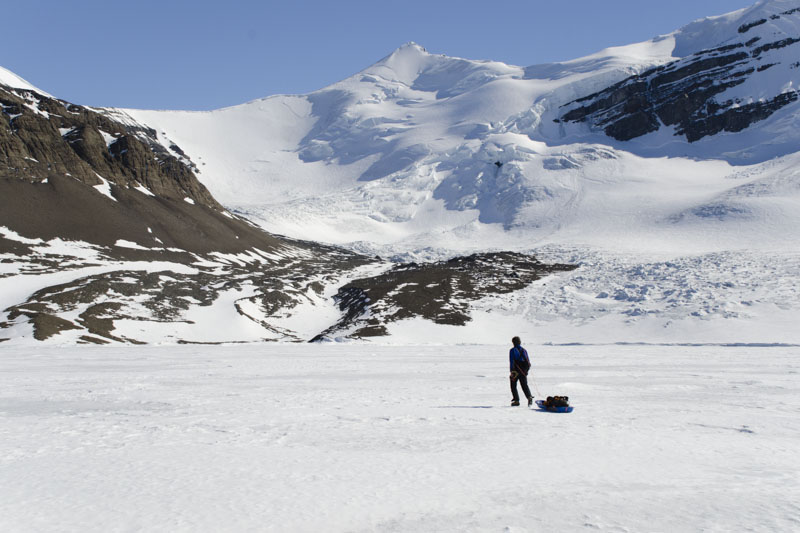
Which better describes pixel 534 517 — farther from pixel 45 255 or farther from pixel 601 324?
pixel 45 255

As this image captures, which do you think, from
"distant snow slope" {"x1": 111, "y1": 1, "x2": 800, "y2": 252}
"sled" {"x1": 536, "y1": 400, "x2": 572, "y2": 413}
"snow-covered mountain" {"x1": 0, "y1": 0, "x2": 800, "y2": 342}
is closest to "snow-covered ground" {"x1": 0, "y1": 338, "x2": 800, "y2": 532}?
"sled" {"x1": 536, "y1": 400, "x2": 572, "y2": 413}

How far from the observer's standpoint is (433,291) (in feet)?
244

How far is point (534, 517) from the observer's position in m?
6.71

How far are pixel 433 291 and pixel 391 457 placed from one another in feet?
214

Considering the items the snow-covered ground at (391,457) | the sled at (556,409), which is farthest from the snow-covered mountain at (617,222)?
the sled at (556,409)

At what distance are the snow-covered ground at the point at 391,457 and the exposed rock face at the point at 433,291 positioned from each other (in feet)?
128

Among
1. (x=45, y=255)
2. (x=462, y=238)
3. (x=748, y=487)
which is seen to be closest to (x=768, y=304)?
(x=748, y=487)

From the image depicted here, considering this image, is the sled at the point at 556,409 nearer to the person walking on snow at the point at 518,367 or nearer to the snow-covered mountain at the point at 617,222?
the person walking on snow at the point at 518,367

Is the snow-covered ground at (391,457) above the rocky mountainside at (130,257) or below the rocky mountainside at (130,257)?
below

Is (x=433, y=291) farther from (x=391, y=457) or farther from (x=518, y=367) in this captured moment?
(x=391, y=457)

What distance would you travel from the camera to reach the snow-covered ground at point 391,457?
6707mm

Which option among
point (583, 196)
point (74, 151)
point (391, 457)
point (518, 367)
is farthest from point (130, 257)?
point (583, 196)

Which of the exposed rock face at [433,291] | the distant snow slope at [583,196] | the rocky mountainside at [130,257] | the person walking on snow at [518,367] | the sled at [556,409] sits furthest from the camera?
the distant snow slope at [583,196]

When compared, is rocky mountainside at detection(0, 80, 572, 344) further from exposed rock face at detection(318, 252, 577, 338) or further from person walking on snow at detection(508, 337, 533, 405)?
person walking on snow at detection(508, 337, 533, 405)
